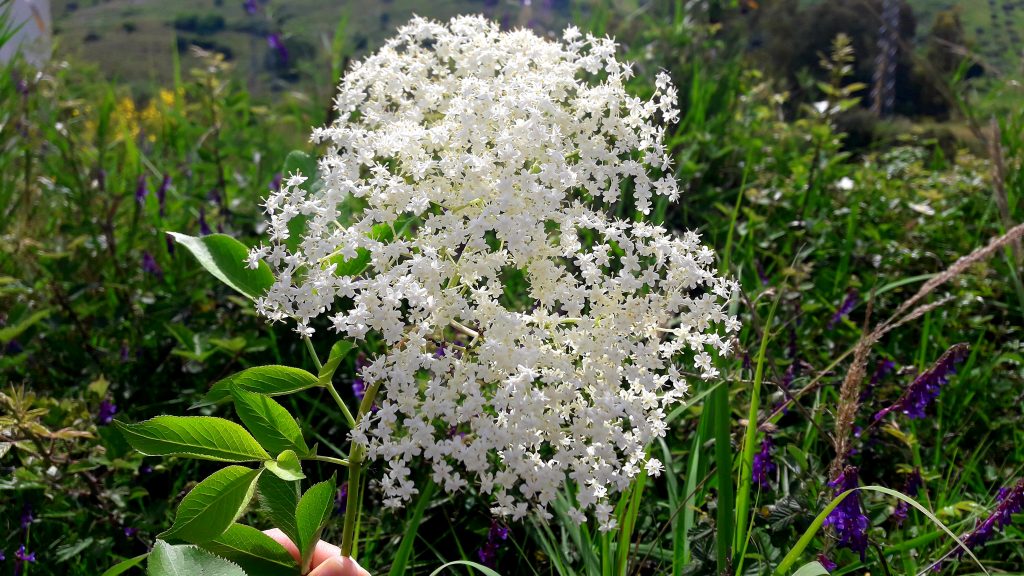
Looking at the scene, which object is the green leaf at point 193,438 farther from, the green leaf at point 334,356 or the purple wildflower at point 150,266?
the purple wildflower at point 150,266

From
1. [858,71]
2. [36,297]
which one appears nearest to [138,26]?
[858,71]

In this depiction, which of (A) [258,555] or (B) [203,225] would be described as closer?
(A) [258,555]

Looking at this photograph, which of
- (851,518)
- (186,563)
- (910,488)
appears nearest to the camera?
(186,563)

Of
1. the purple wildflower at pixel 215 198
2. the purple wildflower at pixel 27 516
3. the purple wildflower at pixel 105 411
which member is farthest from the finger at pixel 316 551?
the purple wildflower at pixel 215 198

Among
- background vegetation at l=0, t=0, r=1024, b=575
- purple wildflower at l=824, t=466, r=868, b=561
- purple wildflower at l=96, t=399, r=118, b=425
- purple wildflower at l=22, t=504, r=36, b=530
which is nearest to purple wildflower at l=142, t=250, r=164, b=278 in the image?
background vegetation at l=0, t=0, r=1024, b=575

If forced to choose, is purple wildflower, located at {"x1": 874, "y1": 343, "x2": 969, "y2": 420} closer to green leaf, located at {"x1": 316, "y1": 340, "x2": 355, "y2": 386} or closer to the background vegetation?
the background vegetation

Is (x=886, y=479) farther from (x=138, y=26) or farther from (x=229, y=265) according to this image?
(x=138, y=26)

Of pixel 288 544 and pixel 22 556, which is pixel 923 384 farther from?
pixel 22 556

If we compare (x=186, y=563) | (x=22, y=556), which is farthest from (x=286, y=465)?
(x=22, y=556)
